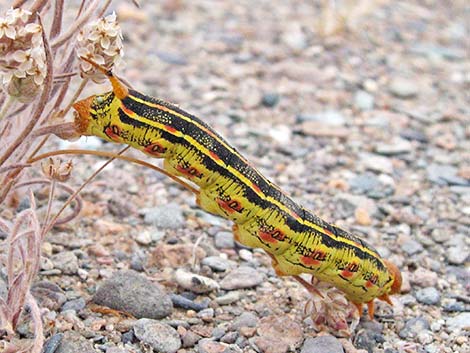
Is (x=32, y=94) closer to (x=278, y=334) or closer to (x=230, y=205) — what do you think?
(x=230, y=205)

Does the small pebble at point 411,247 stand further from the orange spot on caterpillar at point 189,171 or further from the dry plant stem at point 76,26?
the dry plant stem at point 76,26

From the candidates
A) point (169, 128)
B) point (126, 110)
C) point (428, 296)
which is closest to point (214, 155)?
point (169, 128)

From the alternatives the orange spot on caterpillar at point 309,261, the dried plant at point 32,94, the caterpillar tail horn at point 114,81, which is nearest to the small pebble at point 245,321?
the orange spot on caterpillar at point 309,261

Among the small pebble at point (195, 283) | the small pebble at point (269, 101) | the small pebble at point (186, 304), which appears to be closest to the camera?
the small pebble at point (186, 304)

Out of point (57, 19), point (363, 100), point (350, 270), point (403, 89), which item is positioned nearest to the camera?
point (57, 19)

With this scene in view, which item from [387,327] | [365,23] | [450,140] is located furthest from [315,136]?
[365,23]

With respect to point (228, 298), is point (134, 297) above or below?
below

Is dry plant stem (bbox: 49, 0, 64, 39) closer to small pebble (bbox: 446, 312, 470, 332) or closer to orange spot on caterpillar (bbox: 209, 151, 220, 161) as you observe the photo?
orange spot on caterpillar (bbox: 209, 151, 220, 161)

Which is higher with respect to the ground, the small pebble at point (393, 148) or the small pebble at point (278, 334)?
the small pebble at point (393, 148)
